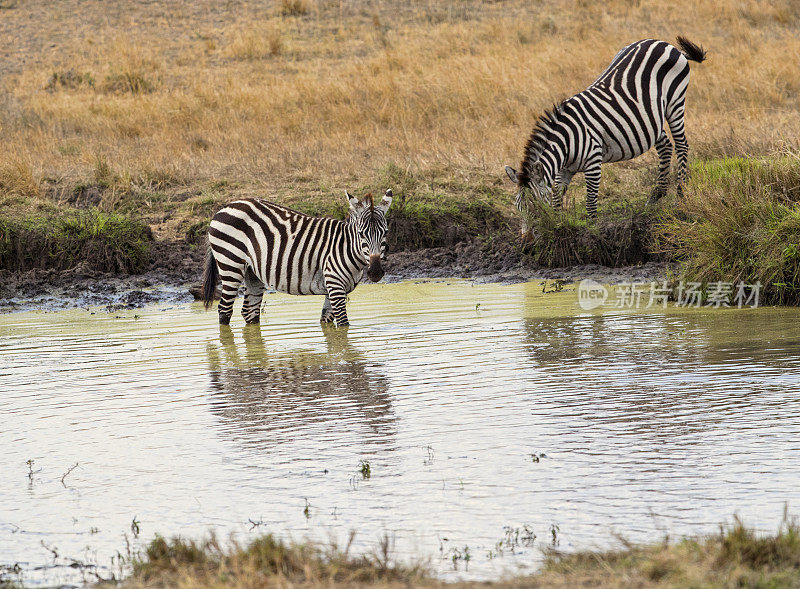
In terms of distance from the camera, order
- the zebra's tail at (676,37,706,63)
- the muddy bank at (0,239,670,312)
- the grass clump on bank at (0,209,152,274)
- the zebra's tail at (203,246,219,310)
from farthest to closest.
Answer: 1. the zebra's tail at (676,37,706,63)
2. the grass clump on bank at (0,209,152,274)
3. the muddy bank at (0,239,670,312)
4. the zebra's tail at (203,246,219,310)

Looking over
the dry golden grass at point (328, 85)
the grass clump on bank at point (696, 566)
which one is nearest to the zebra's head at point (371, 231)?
the dry golden grass at point (328, 85)

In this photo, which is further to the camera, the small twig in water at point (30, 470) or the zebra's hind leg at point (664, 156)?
the zebra's hind leg at point (664, 156)

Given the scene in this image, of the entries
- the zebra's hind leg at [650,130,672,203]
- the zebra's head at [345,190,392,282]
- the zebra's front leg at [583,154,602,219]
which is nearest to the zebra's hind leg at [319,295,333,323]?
the zebra's head at [345,190,392,282]

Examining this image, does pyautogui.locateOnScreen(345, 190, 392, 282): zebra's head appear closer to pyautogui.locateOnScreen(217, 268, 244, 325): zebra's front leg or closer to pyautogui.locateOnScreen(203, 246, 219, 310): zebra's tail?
pyautogui.locateOnScreen(217, 268, 244, 325): zebra's front leg

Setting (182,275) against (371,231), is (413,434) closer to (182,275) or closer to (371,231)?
(371,231)

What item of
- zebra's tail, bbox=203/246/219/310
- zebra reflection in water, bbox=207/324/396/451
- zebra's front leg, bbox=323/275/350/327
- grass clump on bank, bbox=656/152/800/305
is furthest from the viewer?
zebra's tail, bbox=203/246/219/310

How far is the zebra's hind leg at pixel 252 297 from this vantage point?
9.67 m

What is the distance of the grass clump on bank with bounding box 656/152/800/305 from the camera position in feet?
28.2

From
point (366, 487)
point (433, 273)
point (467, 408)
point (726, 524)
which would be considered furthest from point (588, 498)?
point (433, 273)

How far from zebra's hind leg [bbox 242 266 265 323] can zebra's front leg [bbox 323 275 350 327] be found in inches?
33.8

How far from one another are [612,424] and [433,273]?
6668 mm

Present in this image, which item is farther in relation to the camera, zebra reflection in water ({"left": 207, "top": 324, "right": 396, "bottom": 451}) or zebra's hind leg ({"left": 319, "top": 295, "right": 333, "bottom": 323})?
zebra's hind leg ({"left": 319, "top": 295, "right": 333, "bottom": 323})

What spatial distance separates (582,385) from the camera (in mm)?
6387

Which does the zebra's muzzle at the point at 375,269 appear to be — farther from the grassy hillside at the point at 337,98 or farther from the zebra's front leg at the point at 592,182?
the zebra's front leg at the point at 592,182
